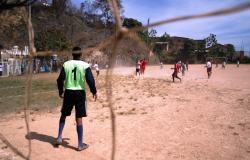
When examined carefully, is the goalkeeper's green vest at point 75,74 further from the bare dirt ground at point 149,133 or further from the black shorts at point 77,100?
the bare dirt ground at point 149,133

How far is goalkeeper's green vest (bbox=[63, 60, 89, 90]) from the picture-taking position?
5465mm

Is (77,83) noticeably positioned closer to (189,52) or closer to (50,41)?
(50,41)

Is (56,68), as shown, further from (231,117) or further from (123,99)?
(231,117)

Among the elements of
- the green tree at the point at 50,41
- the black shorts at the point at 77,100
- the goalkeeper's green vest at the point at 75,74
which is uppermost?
the green tree at the point at 50,41

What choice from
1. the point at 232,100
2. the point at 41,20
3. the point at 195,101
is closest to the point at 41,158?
the point at 195,101

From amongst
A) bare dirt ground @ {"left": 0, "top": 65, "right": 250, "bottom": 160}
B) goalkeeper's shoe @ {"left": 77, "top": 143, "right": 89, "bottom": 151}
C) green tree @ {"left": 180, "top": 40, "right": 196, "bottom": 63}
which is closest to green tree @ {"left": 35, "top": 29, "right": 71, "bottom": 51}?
green tree @ {"left": 180, "top": 40, "right": 196, "bottom": 63}

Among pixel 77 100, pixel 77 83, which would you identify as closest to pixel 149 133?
pixel 77 100

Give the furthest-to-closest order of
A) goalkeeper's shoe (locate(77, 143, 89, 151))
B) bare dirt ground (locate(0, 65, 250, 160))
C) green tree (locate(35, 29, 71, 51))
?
green tree (locate(35, 29, 71, 51)) → goalkeeper's shoe (locate(77, 143, 89, 151)) → bare dirt ground (locate(0, 65, 250, 160))

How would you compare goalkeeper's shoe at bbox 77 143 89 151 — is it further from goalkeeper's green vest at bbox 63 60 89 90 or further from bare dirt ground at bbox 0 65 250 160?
goalkeeper's green vest at bbox 63 60 89 90

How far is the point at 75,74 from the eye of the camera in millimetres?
5453

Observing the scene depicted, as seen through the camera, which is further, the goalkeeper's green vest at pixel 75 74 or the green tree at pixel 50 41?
the green tree at pixel 50 41

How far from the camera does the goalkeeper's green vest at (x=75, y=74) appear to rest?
5.46 metres

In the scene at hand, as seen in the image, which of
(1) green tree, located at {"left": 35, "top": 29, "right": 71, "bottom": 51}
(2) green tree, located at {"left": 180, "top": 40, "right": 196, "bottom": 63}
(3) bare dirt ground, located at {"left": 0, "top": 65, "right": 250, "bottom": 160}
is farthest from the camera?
(2) green tree, located at {"left": 180, "top": 40, "right": 196, "bottom": 63}

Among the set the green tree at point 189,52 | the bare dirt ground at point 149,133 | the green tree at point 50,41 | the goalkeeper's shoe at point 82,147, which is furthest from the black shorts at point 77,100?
the green tree at point 189,52
